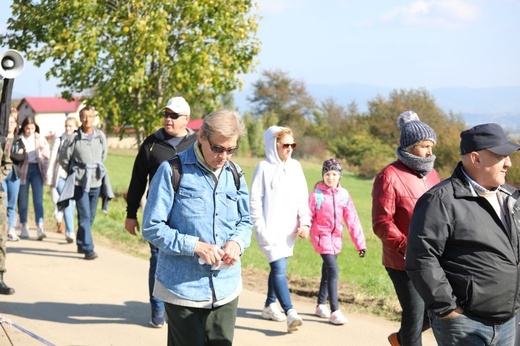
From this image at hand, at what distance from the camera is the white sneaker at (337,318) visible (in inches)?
288

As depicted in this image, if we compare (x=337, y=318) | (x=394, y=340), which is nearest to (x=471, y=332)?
(x=394, y=340)

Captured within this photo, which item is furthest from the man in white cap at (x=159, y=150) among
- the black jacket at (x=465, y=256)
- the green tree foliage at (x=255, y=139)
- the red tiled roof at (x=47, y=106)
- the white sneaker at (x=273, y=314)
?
the red tiled roof at (x=47, y=106)

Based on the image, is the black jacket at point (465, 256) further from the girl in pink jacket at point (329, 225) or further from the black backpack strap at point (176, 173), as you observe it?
the girl in pink jacket at point (329, 225)

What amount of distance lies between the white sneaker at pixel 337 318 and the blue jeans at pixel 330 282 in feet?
0.17

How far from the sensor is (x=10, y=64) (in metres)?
7.75

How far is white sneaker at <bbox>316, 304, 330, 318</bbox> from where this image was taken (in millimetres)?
7656

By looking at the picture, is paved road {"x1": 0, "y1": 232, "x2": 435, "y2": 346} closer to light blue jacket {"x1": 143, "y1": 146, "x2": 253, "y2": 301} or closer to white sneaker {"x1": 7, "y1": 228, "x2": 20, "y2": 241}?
white sneaker {"x1": 7, "y1": 228, "x2": 20, "y2": 241}

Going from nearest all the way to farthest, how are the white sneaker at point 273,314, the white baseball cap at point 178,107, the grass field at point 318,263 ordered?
1. the white baseball cap at point 178,107
2. the white sneaker at point 273,314
3. the grass field at point 318,263

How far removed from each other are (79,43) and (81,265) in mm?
11155

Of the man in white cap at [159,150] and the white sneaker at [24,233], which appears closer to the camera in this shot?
the man in white cap at [159,150]

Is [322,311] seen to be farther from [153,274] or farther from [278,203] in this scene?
[153,274]

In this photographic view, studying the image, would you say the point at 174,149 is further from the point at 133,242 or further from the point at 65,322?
the point at 133,242

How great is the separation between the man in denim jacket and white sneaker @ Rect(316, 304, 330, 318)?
300 cm

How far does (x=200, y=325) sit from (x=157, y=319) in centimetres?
266
